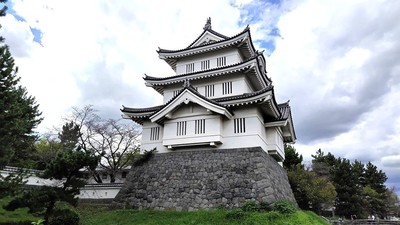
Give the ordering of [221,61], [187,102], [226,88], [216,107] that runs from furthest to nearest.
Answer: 1. [221,61]
2. [226,88]
3. [187,102]
4. [216,107]

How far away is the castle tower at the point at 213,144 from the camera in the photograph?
13414 millimetres

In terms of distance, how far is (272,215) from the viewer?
36.2 ft

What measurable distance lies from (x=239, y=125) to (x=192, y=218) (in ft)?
18.5

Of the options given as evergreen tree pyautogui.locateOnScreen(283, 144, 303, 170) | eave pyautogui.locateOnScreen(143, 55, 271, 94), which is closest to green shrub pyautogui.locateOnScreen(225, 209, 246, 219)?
eave pyautogui.locateOnScreen(143, 55, 271, 94)

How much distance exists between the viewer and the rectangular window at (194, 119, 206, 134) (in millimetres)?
14836

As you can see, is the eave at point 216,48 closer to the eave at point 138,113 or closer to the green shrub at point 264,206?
the eave at point 138,113

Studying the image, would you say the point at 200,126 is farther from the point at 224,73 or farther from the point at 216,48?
the point at 216,48

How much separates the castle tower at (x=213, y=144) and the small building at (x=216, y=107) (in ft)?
0.19

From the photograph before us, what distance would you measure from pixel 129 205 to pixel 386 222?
3003cm

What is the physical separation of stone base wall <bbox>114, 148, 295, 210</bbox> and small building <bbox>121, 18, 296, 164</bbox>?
69cm

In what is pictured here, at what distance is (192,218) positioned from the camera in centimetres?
1183

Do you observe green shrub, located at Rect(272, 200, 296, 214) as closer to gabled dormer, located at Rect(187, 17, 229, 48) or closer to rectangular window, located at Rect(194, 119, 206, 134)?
rectangular window, located at Rect(194, 119, 206, 134)

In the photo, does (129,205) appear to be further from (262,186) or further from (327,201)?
(327,201)

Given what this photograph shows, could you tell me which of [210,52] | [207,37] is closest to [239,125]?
[210,52]
